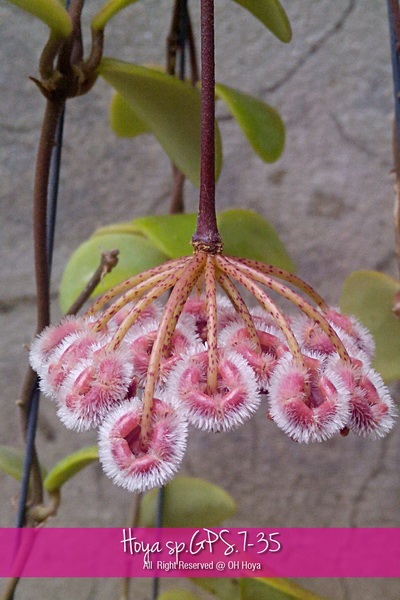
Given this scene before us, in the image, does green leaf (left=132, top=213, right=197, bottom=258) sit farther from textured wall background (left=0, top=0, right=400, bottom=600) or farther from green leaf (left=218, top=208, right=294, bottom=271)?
textured wall background (left=0, top=0, right=400, bottom=600)

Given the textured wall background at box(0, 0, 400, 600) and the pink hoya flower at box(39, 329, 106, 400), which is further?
the textured wall background at box(0, 0, 400, 600)

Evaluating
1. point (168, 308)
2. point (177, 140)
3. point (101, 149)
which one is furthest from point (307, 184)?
point (168, 308)

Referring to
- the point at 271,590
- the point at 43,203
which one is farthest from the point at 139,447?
the point at 271,590

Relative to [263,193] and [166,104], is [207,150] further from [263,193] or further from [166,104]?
[263,193]

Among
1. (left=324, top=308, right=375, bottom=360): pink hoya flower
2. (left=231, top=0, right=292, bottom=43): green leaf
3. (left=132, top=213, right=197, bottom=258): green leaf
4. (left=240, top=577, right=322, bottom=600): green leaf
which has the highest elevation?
(left=231, top=0, right=292, bottom=43): green leaf

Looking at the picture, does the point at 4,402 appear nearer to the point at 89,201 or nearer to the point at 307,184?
the point at 89,201

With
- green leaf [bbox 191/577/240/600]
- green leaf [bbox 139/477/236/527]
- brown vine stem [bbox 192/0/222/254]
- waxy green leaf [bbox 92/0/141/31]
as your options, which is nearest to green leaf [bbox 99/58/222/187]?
waxy green leaf [bbox 92/0/141/31]
